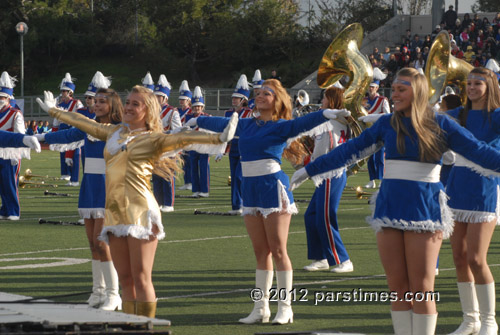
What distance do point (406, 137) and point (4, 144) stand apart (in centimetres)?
429

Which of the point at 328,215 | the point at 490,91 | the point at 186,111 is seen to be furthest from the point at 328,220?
the point at 186,111

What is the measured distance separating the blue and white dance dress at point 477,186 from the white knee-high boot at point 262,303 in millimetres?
1391

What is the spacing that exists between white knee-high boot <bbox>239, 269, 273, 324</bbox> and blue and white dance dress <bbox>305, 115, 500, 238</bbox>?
1525 mm

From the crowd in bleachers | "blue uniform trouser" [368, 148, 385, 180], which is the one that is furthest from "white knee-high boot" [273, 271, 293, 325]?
the crowd in bleachers

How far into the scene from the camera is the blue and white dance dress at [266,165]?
6.51m

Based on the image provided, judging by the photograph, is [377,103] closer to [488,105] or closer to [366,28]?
[488,105]

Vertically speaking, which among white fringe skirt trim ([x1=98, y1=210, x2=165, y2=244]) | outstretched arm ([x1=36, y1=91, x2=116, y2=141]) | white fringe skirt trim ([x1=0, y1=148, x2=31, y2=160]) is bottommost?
white fringe skirt trim ([x1=98, y1=210, x2=165, y2=244])

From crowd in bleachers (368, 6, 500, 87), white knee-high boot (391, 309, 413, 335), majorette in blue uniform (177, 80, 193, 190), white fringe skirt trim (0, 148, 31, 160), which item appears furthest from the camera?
crowd in bleachers (368, 6, 500, 87)

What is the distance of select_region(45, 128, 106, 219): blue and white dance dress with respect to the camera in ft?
23.9

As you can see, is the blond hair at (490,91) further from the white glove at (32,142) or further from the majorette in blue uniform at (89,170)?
the white glove at (32,142)

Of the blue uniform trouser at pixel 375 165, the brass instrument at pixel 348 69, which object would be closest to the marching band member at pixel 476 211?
the brass instrument at pixel 348 69

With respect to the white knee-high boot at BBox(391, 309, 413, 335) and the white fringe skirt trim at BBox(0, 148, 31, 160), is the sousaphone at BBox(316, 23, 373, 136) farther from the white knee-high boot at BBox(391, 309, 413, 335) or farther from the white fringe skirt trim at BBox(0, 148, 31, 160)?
the white knee-high boot at BBox(391, 309, 413, 335)

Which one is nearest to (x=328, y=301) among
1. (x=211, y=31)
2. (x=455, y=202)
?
(x=455, y=202)

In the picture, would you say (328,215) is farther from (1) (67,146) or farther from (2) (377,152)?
(2) (377,152)
